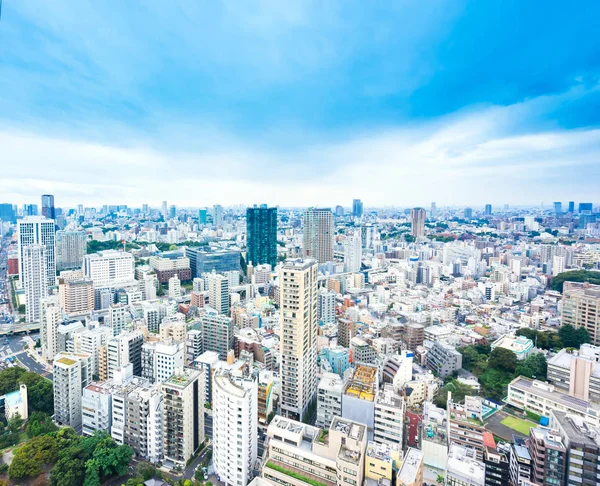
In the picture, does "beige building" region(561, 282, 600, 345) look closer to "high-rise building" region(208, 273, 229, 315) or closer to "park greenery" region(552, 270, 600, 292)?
"park greenery" region(552, 270, 600, 292)

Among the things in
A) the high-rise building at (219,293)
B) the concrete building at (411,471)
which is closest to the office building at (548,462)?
the concrete building at (411,471)

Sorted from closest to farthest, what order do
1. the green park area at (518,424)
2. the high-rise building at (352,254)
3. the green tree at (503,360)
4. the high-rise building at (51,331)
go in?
the green park area at (518,424)
the green tree at (503,360)
the high-rise building at (51,331)
the high-rise building at (352,254)

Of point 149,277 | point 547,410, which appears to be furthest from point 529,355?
point 149,277

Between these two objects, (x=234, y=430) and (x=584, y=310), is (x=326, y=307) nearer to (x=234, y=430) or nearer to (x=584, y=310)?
(x=234, y=430)

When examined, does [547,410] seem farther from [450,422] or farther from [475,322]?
[475,322]

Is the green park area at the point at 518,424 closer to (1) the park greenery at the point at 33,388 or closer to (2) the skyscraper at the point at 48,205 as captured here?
(1) the park greenery at the point at 33,388

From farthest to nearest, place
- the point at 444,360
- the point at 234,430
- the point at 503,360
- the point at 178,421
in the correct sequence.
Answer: the point at 444,360
the point at 503,360
the point at 178,421
the point at 234,430

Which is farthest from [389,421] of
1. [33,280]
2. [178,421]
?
[33,280]
